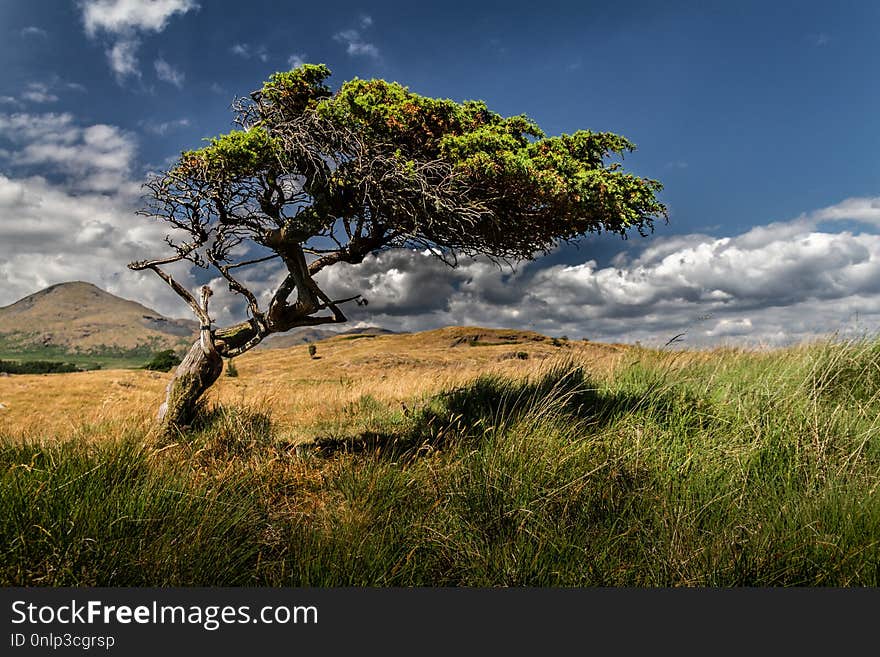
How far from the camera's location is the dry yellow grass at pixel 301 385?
1172 cm

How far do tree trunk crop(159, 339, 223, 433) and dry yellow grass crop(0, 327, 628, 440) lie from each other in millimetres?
459

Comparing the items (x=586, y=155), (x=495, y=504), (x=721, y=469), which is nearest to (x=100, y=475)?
(x=495, y=504)

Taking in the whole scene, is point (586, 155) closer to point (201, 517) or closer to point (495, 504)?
point (495, 504)

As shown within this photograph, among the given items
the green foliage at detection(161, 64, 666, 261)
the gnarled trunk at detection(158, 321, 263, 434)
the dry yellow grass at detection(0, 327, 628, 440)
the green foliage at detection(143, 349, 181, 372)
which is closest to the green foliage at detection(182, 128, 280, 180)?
the green foliage at detection(161, 64, 666, 261)

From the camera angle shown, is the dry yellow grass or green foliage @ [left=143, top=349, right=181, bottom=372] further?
green foliage @ [left=143, top=349, right=181, bottom=372]

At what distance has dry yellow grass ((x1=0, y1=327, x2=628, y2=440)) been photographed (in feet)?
38.4

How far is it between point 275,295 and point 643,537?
7.60 meters

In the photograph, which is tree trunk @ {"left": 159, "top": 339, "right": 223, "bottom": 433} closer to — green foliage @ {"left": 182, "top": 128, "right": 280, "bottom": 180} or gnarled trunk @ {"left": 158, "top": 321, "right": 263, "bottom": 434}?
gnarled trunk @ {"left": 158, "top": 321, "right": 263, "bottom": 434}

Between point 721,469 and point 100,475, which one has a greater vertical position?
point 100,475

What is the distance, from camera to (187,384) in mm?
9914

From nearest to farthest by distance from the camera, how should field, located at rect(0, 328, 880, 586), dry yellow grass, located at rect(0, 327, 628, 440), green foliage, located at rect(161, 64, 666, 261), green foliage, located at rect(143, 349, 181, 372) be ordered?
field, located at rect(0, 328, 880, 586)
green foliage, located at rect(161, 64, 666, 261)
dry yellow grass, located at rect(0, 327, 628, 440)
green foliage, located at rect(143, 349, 181, 372)

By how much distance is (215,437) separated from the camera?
8430mm

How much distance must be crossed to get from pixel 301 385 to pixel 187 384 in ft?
41.4

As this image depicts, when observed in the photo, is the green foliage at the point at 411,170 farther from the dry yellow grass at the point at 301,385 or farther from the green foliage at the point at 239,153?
the dry yellow grass at the point at 301,385
